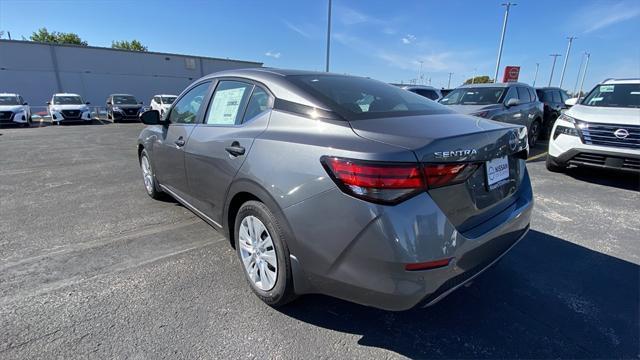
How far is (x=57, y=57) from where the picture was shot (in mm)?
27094

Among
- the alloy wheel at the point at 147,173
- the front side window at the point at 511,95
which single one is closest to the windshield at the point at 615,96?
the front side window at the point at 511,95

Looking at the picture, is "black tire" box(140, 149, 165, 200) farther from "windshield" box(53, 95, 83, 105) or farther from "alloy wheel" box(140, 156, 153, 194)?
"windshield" box(53, 95, 83, 105)

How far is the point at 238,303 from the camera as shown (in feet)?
7.97

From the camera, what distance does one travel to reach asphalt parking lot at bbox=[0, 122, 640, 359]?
6.65 feet

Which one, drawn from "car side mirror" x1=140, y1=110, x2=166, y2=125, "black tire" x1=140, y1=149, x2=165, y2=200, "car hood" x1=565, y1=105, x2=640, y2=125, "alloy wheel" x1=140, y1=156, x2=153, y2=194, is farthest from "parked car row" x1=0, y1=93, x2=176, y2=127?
"car hood" x1=565, y1=105, x2=640, y2=125

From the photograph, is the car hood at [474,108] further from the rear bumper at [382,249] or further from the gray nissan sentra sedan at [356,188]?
the rear bumper at [382,249]

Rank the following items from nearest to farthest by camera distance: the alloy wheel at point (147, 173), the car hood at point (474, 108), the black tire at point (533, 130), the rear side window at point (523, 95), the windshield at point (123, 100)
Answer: the alloy wheel at point (147, 173), the car hood at point (474, 108), the rear side window at point (523, 95), the black tire at point (533, 130), the windshield at point (123, 100)

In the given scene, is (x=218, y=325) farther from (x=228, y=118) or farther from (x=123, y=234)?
(x=123, y=234)

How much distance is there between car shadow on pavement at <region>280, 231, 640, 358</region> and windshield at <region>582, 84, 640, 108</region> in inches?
178

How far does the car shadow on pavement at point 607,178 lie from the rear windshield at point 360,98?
4950 millimetres

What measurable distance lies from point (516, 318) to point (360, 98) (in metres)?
1.91

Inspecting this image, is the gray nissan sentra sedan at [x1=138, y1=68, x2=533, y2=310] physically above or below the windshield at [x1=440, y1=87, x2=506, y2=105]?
below

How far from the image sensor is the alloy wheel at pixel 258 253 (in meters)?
2.26

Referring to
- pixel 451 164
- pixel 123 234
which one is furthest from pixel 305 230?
pixel 123 234
